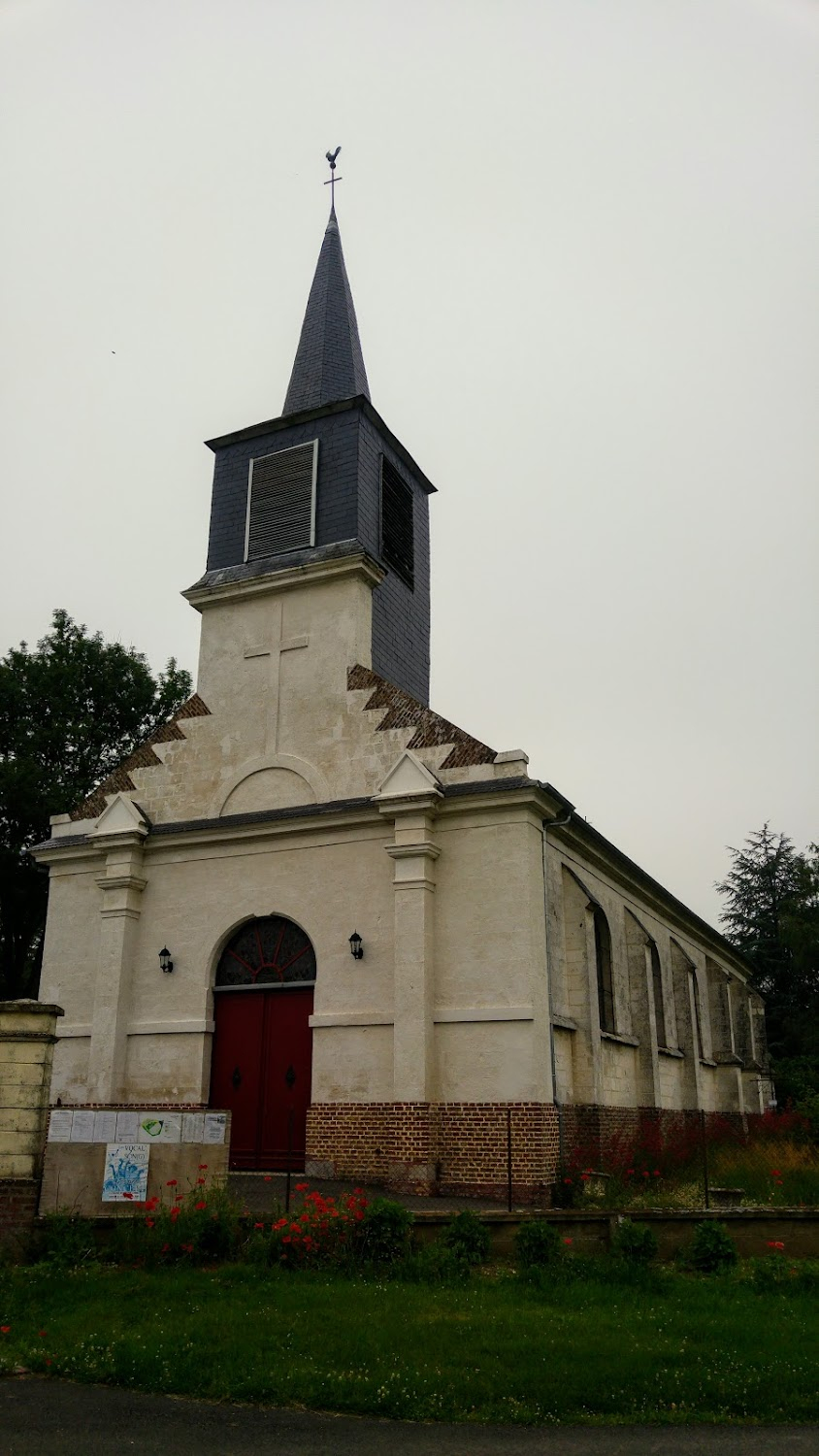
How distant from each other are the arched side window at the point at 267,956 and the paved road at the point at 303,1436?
33.6 ft

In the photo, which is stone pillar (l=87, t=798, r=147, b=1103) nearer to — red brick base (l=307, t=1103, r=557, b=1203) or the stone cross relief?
the stone cross relief

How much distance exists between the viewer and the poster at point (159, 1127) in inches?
443

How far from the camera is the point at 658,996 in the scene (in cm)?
2294

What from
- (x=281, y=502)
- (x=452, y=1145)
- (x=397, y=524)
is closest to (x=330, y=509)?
(x=281, y=502)

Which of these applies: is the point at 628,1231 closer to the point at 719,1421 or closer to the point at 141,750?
the point at 719,1421

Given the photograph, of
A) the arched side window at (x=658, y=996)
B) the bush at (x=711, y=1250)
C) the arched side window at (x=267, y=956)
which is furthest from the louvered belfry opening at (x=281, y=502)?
the bush at (x=711, y=1250)

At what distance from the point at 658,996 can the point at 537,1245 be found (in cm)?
1309

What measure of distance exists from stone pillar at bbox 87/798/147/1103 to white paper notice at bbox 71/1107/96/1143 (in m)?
5.96

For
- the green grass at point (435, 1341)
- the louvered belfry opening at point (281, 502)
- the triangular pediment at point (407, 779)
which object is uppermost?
the louvered belfry opening at point (281, 502)

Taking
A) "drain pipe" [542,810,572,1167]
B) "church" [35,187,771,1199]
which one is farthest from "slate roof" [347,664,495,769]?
"drain pipe" [542,810,572,1167]

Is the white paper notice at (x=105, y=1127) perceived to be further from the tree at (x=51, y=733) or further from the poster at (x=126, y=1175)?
the tree at (x=51, y=733)

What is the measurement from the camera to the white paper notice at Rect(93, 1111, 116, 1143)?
11359 mm

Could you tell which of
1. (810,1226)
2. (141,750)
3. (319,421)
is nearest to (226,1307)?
(810,1226)

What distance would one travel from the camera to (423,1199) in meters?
14.3
